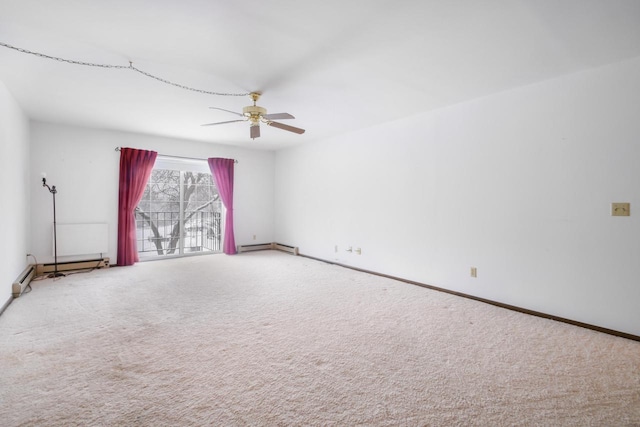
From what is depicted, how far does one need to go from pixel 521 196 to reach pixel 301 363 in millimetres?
2917

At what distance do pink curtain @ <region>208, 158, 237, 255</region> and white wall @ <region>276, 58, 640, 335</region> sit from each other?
2998 millimetres

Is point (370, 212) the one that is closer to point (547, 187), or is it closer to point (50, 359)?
point (547, 187)

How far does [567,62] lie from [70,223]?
6995 mm

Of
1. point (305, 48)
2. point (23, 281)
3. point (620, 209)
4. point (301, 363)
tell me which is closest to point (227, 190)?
point (23, 281)

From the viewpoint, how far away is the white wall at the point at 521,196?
108 inches

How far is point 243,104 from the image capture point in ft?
12.5

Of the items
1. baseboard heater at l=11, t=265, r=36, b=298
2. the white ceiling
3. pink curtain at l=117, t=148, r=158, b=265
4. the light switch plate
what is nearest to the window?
pink curtain at l=117, t=148, r=158, b=265

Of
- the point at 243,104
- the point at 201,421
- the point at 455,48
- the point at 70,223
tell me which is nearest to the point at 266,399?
the point at 201,421

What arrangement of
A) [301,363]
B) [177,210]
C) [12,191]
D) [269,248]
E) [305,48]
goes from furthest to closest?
[269,248], [177,210], [12,191], [305,48], [301,363]

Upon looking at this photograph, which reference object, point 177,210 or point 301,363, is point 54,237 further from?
point 301,363

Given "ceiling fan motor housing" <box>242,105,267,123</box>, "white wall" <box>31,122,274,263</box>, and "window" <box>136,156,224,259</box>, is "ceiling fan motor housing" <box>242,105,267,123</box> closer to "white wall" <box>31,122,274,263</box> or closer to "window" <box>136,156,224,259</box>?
"white wall" <box>31,122,274,263</box>

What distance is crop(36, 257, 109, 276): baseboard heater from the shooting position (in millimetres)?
4684

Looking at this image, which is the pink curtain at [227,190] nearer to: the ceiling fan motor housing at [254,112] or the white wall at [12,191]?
the white wall at [12,191]

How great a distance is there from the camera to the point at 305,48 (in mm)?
2479
